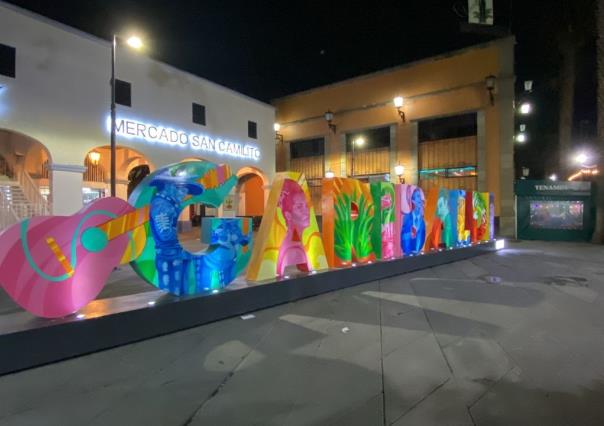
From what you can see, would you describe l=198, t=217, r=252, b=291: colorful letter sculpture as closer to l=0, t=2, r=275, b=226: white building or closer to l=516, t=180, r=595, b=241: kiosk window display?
l=0, t=2, r=275, b=226: white building

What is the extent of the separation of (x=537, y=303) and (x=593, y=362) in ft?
8.15

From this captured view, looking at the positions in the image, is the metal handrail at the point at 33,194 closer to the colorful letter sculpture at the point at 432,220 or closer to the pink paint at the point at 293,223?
the pink paint at the point at 293,223

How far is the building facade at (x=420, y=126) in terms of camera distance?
16.4 m

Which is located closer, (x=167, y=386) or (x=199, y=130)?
(x=167, y=386)

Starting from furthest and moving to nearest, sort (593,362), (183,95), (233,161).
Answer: (233,161), (183,95), (593,362)

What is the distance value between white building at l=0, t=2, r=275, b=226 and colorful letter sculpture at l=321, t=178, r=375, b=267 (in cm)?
967

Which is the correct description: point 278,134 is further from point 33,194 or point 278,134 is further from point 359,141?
point 33,194

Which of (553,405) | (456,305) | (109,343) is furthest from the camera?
(456,305)

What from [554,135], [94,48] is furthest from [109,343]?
[554,135]

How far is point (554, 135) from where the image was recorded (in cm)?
2803

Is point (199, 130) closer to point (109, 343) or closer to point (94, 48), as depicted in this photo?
point (94, 48)

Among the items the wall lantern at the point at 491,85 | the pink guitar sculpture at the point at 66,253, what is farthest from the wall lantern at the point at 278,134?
the pink guitar sculpture at the point at 66,253

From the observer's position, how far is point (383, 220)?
7.79 metres

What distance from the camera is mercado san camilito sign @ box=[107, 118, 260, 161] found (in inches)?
539
